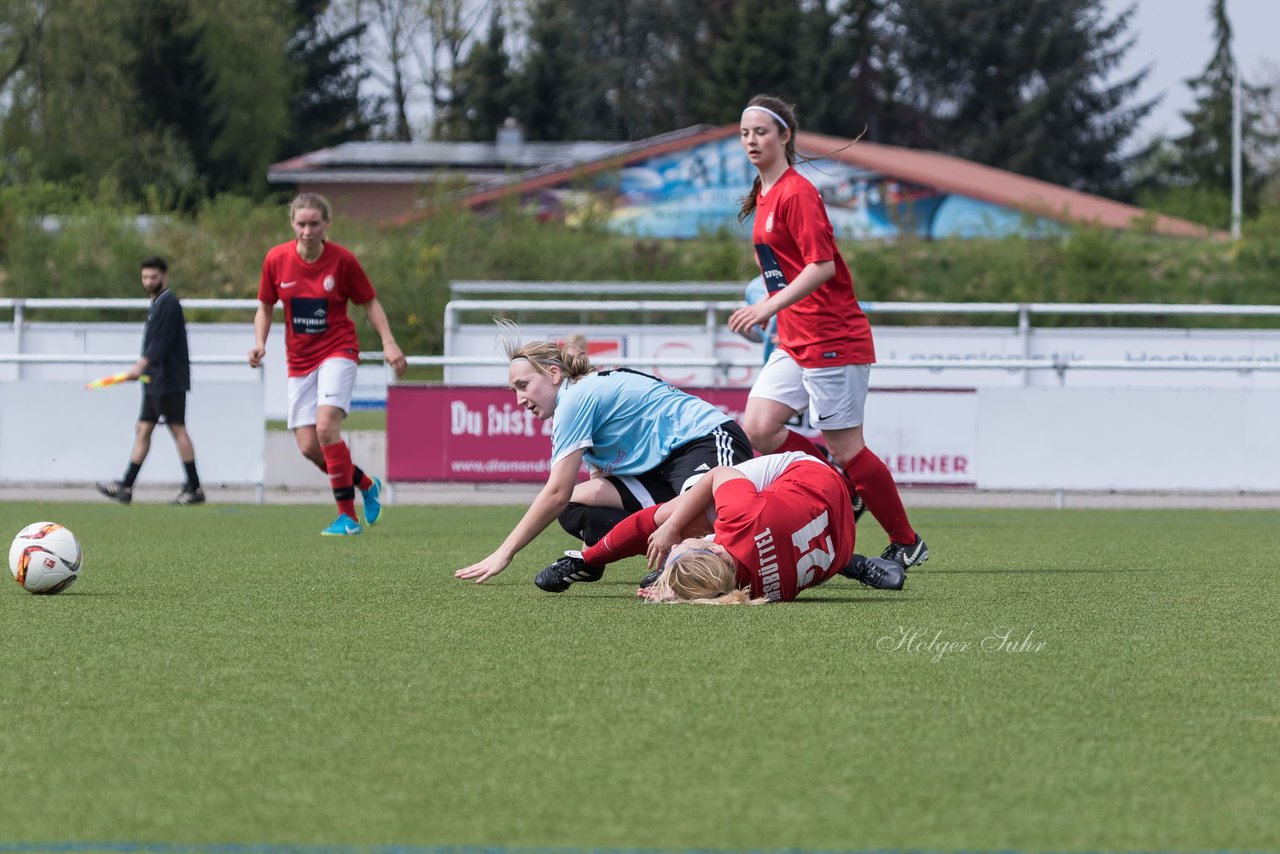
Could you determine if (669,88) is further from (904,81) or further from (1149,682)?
(1149,682)

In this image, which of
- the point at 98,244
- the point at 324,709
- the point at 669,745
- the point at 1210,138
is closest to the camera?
the point at 669,745

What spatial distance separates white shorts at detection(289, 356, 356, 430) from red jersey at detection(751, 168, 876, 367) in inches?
132

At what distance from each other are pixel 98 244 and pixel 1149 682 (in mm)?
27277

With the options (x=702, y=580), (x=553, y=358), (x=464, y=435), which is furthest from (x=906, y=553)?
Result: (x=464, y=435)

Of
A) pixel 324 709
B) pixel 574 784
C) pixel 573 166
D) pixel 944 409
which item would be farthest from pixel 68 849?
pixel 573 166

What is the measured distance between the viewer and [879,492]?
7887 millimetres

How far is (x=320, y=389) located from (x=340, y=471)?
0.53 metres

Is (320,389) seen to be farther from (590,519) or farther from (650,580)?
(650,580)

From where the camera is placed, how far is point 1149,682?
493 centimetres

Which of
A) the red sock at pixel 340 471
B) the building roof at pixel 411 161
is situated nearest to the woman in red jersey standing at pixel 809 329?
the red sock at pixel 340 471

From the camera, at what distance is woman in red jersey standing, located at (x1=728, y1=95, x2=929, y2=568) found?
7.65m

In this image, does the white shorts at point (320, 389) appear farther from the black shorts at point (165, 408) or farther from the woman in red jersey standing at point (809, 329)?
the black shorts at point (165, 408)

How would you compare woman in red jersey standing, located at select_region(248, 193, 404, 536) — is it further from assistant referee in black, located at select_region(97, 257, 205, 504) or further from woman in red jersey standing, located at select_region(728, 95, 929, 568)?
assistant referee in black, located at select_region(97, 257, 205, 504)

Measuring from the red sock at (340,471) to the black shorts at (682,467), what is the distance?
3.46 metres
